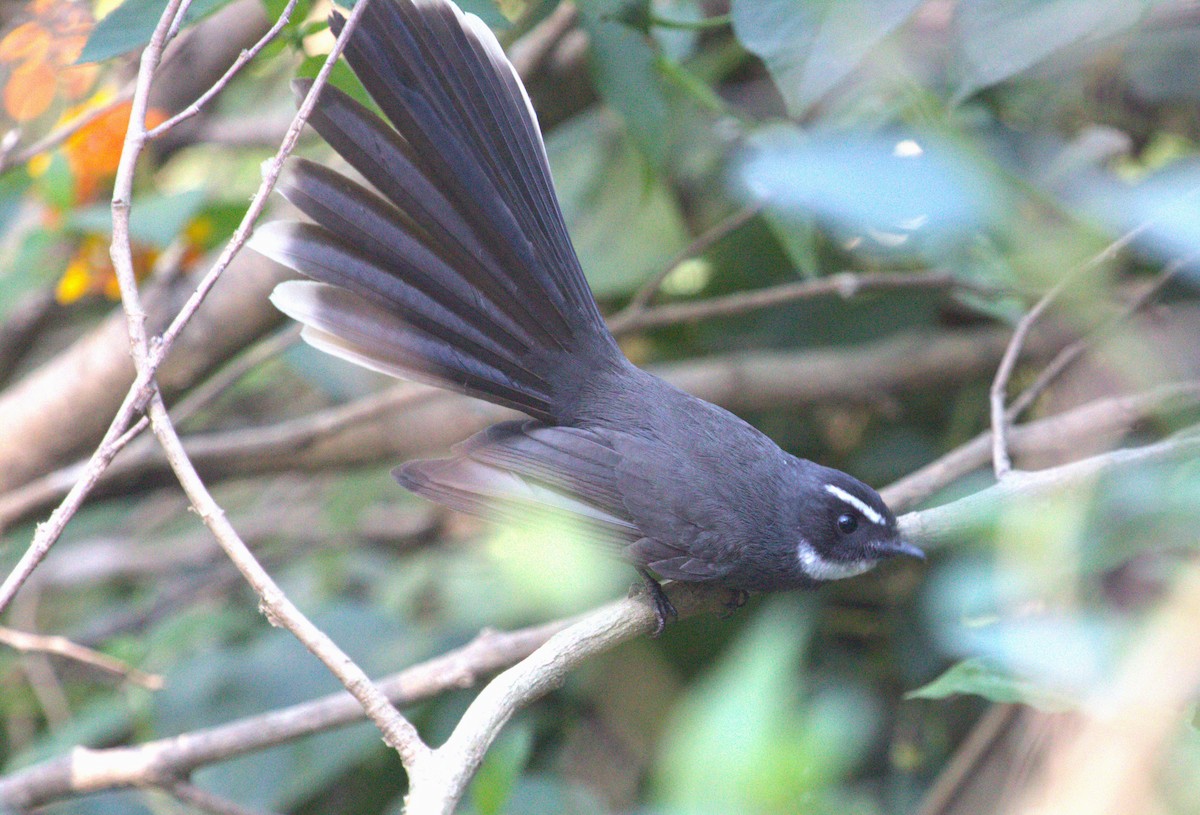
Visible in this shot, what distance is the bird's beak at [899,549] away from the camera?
2.24 meters

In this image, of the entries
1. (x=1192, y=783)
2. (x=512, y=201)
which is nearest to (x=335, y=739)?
(x=512, y=201)

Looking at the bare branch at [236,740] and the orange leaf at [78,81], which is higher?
the orange leaf at [78,81]

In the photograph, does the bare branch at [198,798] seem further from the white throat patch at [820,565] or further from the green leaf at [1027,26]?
the green leaf at [1027,26]

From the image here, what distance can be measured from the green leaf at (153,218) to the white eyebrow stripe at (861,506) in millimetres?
1844

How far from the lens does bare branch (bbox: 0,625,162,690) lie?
104 inches

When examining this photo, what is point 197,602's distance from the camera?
421cm

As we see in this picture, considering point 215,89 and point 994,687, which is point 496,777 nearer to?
point 994,687

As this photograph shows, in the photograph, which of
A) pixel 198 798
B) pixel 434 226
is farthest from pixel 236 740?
pixel 434 226

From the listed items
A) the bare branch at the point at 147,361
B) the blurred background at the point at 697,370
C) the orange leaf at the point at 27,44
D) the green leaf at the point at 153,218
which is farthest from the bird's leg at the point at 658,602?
the orange leaf at the point at 27,44

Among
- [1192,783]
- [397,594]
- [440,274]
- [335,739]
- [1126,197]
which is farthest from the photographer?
[397,594]

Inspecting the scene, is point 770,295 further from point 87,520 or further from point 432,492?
point 87,520

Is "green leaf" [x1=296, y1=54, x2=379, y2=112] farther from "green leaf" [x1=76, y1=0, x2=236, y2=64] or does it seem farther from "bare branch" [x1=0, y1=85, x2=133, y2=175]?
"bare branch" [x1=0, y1=85, x2=133, y2=175]

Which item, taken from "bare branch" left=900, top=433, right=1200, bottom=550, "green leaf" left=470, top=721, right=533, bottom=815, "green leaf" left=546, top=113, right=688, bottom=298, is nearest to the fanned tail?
"green leaf" left=470, top=721, right=533, bottom=815

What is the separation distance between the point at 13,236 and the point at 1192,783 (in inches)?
157
